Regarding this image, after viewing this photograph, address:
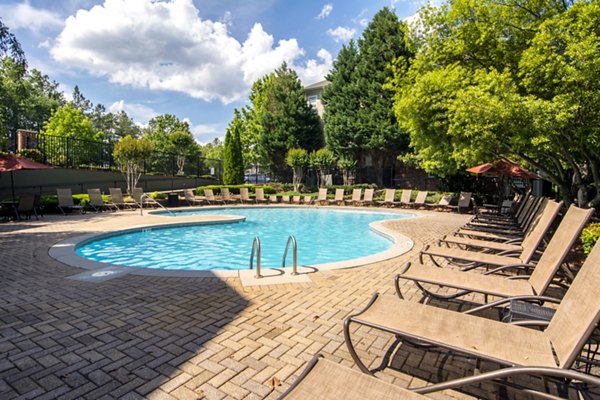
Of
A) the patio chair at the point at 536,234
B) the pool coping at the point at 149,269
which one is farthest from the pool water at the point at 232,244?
the patio chair at the point at 536,234

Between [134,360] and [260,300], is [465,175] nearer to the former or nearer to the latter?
[260,300]

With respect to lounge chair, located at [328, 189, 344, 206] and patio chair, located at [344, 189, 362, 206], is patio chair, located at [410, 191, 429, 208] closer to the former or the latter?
patio chair, located at [344, 189, 362, 206]

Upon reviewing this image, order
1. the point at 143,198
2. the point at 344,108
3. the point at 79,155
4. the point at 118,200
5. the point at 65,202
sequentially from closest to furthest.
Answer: the point at 65,202 → the point at 118,200 → the point at 143,198 → the point at 79,155 → the point at 344,108

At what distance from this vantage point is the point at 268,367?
8.80 ft

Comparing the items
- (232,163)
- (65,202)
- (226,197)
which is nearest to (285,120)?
(232,163)

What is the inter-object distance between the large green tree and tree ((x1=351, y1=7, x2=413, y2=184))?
545 inches

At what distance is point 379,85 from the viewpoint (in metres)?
23.5

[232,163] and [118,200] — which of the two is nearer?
[118,200]

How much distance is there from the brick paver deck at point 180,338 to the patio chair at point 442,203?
13.3 m

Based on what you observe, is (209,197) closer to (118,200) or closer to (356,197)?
(118,200)

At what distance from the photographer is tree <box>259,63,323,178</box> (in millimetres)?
28781

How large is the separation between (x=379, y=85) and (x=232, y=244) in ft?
60.5

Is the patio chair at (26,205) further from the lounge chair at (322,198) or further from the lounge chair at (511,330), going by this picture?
the lounge chair at (322,198)

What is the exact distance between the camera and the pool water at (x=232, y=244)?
8.06m
